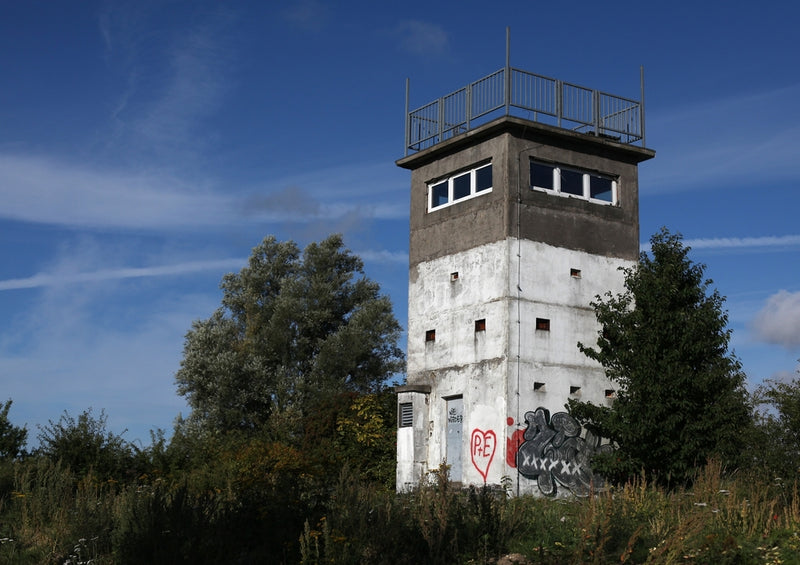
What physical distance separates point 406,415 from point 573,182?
28.8 ft

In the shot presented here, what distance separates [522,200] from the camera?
26484mm

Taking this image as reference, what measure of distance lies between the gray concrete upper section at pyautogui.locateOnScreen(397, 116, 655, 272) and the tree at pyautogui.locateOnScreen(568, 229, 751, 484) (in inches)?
97.6

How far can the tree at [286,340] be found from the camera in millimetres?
45094

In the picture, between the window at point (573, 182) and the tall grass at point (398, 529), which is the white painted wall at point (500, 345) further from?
the tall grass at point (398, 529)

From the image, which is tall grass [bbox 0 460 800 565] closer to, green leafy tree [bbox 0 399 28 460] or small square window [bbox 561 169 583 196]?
small square window [bbox 561 169 583 196]

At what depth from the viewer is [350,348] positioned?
4600cm

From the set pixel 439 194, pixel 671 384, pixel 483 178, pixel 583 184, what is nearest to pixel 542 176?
pixel 583 184

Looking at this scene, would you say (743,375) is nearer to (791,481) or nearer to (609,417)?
(609,417)

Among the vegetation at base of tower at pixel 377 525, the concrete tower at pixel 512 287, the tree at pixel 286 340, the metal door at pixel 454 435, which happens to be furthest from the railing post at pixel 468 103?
the tree at pixel 286 340

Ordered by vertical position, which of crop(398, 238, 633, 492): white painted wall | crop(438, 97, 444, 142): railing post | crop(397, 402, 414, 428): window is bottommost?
crop(397, 402, 414, 428): window

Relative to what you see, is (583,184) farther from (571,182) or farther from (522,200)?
(522,200)

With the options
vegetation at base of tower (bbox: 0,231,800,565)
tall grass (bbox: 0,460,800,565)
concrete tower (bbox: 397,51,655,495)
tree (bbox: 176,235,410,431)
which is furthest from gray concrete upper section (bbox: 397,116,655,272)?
tree (bbox: 176,235,410,431)

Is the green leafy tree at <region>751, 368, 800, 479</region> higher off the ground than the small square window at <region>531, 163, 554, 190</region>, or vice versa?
the small square window at <region>531, 163, 554, 190</region>

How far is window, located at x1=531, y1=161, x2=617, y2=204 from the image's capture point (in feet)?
89.2
